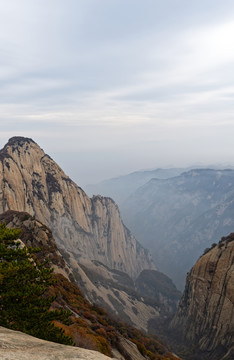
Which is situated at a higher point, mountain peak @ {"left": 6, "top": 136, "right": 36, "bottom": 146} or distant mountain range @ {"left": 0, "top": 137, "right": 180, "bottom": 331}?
mountain peak @ {"left": 6, "top": 136, "right": 36, "bottom": 146}

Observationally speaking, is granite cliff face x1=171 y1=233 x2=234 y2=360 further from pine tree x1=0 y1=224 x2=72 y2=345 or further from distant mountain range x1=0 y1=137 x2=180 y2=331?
pine tree x1=0 y1=224 x2=72 y2=345

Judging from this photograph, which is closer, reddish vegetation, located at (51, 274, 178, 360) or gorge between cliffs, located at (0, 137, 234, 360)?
reddish vegetation, located at (51, 274, 178, 360)

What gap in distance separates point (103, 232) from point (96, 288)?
2867 inches

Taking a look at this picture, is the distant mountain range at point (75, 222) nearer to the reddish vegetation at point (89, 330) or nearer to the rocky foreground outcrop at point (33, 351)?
the reddish vegetation at point (89, 330)

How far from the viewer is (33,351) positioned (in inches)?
362

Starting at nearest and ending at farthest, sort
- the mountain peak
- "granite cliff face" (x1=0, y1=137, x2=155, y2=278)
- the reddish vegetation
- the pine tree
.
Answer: the pine tree → the reddish vegetation → "granite cliff face" (x1=0, y1=137, x2=155, y2=278) → the mountain peak

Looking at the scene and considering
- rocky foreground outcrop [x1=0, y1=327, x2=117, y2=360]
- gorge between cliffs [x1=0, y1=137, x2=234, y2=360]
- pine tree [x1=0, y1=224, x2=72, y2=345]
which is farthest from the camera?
gorge between cliffs [x1=0, y1=137, x2=234, y2=360]

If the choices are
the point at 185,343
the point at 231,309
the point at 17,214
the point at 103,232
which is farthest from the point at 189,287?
the point at 103,232

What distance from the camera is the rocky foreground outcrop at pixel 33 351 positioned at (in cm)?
864

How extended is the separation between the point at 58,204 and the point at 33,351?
107 m

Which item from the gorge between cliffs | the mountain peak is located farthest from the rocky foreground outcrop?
the mountain peak

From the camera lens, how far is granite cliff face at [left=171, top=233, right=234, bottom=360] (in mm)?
43344

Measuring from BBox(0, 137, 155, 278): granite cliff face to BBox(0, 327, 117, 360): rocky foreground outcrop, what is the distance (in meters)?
76.1

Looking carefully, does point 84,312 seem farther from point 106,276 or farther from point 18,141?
point 18,141
